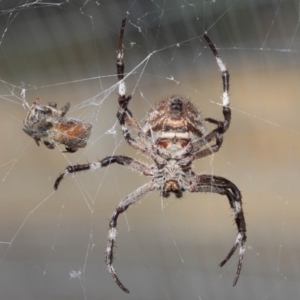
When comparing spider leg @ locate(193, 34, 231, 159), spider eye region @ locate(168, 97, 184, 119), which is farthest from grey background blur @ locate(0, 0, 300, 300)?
spider eye region @ locate(168, 97, 184, 119)

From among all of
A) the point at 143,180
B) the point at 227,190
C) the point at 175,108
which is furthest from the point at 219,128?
the point at 143,180

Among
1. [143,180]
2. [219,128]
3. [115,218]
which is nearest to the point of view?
[219,128]

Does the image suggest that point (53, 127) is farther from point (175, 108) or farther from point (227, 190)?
point (227, 190)

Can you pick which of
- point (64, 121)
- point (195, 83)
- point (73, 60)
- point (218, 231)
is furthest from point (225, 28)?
point (64, 121)

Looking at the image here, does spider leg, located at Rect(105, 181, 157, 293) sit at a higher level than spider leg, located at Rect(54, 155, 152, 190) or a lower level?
lower

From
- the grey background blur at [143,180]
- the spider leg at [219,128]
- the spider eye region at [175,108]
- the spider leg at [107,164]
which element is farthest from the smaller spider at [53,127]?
the grey background blur at [143,180]

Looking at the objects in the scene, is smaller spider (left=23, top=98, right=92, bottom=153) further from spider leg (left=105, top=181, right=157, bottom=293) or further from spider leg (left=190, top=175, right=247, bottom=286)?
spider leg (left=190, top=175, right=247, bottom=286)

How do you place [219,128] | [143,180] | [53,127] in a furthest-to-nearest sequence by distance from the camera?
[143,180] → [219,128] → [53,127]

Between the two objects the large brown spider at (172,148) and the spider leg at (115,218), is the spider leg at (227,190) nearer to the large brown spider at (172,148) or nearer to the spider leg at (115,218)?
the large brown spider at (172,148)
